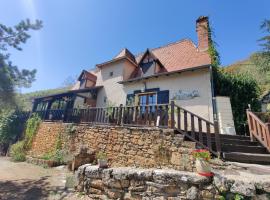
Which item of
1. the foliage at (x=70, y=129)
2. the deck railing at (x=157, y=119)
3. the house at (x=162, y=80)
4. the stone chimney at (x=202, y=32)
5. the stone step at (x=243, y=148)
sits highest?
the stone chimney at (x=202, y=32)

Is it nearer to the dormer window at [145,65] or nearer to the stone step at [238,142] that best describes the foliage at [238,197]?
the stone step at [238,142]

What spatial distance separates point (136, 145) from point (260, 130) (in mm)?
3922

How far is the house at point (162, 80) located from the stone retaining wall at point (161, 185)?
4.98 m

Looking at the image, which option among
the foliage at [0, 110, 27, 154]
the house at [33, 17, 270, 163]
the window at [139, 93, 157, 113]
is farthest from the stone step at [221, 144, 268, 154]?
the foliage at [0, 110, 27, 154]

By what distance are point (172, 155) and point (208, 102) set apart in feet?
12.7

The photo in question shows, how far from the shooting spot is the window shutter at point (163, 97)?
8.68m

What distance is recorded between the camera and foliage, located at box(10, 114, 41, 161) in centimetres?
986

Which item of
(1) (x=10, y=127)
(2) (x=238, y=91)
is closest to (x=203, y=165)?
(2) (x=238, y=91)

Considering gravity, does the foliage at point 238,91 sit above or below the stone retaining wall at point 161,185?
above

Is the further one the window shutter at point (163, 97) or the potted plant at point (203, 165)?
the window shutter at point (163, 97)

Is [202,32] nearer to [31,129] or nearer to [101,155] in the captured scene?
[101,155]

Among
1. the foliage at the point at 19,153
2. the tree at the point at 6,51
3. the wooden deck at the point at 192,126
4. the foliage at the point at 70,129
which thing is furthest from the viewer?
the foliage at the point at 19,153

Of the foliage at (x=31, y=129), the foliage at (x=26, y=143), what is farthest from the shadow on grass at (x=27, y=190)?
the foliage at (x=31, y=129)

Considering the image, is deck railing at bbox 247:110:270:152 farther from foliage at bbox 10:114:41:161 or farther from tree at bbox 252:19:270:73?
foliage at bbox 10:114:41:161
